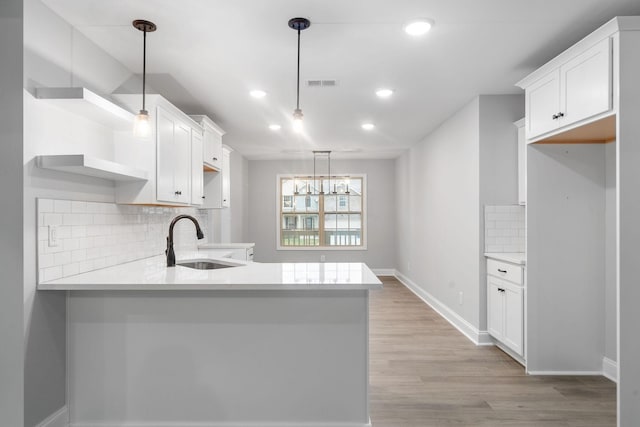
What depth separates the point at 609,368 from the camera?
10.00 ft

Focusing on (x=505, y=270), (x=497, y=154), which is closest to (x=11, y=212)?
(x=505, y=270)

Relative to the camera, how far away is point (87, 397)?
236cm

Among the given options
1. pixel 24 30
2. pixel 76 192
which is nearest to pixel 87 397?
pixel 76 192

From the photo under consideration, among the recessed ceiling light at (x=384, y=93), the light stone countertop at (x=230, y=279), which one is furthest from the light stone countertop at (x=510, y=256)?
the recessed ceiling light at (x=384, y=93)

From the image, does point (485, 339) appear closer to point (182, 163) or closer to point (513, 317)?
point (513, 317)

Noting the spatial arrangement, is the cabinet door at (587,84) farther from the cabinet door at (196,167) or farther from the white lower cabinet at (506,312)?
the cabinet door at (196,167)

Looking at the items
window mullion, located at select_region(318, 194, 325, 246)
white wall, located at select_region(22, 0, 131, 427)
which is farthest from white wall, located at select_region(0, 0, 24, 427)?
window mullion, located at select_region(318, 194, 325, 246)

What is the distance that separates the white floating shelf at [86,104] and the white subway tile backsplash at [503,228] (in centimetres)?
329

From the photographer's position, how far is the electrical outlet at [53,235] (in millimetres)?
2242

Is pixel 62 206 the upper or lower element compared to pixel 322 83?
lower

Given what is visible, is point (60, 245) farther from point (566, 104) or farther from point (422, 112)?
point (422, 112)

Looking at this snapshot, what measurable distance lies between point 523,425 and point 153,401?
223cm

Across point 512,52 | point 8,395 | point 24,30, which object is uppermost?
point 512,52

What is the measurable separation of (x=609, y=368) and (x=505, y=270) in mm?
1014
